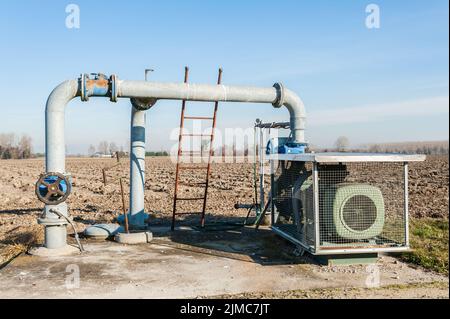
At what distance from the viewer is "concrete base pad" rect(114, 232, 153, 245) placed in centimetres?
952

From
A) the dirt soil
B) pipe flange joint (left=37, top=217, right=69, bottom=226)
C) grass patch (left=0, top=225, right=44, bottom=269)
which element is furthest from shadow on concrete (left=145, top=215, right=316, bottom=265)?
grass patch (left=0, top=225, right=44, bottom=269)

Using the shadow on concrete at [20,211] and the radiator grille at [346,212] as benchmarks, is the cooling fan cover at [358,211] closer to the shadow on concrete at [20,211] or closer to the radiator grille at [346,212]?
the radiator grille at [346,212]

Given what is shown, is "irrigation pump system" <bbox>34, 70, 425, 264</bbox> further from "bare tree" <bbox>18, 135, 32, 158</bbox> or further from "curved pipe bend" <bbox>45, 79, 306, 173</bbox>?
"bare tree" <bbox>18, 135, 32, 158</bbox>

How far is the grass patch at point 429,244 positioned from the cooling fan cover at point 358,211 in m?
1.08

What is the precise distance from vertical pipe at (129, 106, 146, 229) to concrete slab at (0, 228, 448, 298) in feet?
4.55

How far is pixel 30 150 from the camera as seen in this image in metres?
87.2

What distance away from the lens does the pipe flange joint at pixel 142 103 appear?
33.9 ft

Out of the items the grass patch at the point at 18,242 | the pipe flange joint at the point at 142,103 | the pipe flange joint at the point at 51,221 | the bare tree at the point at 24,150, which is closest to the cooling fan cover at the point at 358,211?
the pipe flange joint at the point at 142,103
